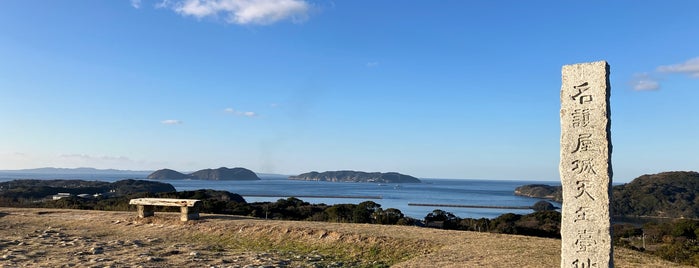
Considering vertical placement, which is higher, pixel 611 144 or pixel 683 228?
pixel 611 144

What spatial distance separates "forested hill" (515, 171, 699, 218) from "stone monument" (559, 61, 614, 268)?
171ft

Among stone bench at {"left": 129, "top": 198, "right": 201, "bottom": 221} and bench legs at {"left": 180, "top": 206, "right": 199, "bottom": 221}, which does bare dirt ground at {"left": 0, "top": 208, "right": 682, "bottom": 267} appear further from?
stone bench at {"left": 129, "top": 198, "right": 201, "bottom": 221}

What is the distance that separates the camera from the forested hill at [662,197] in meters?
57.4

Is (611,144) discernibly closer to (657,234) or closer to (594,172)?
(594,172)

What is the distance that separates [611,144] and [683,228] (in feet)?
42.7

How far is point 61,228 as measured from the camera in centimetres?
1606

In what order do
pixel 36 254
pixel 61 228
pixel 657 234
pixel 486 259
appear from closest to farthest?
pixel 486 259, pixel 36 254, pixel 61 228, pixel 657 234

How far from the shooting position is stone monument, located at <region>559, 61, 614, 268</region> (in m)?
6.75

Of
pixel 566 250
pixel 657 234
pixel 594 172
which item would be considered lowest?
pixel 657 234

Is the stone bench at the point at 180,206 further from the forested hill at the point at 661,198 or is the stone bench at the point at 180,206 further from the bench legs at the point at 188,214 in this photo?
the forested hill at the point at 661,198

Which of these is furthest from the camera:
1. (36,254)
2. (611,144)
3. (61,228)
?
(61,228)

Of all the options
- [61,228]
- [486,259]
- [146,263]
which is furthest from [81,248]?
[486,259]

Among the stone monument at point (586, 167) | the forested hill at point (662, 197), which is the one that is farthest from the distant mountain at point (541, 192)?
the stone monument at point (586, 167)

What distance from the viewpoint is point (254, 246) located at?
13070 millimetres
